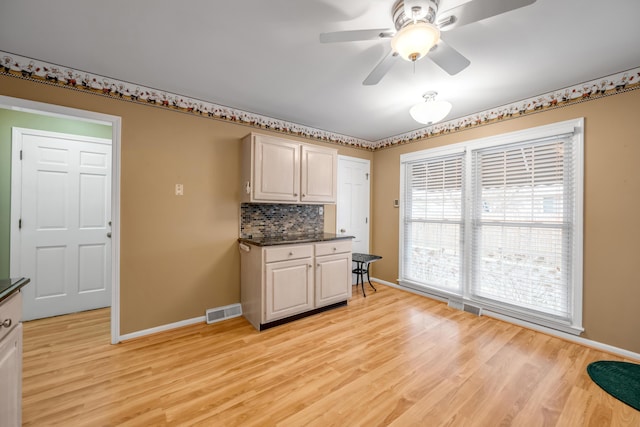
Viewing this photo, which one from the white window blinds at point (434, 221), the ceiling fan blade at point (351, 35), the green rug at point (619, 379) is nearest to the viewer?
the ceiling fan blade at point (351, 35)

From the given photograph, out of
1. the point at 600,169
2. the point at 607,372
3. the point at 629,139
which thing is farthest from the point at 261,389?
the point at 629,139

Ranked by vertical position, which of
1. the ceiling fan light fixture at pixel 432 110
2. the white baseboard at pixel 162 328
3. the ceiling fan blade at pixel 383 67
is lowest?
the white baseboard at pixel 162 328

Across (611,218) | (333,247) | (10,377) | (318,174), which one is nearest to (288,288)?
(333,247)

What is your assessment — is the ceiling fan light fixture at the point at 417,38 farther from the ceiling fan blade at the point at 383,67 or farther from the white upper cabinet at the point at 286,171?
the white upper cabinet at the point at 286,171

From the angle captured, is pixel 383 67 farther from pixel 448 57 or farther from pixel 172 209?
pixel 172 209

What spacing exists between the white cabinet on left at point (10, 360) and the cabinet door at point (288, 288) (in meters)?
1.64

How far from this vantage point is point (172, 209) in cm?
265

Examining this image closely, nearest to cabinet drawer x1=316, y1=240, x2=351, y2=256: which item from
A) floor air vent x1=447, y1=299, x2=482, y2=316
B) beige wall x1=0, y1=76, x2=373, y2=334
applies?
beige wall x1=0, y1=76, x2=373, y2=334

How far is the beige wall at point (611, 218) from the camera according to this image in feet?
7.10

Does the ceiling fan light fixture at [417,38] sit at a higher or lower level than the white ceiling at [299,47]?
lower

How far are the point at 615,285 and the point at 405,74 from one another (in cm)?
254

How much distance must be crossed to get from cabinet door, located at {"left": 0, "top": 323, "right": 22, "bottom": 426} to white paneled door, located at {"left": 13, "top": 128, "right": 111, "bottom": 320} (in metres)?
2.24

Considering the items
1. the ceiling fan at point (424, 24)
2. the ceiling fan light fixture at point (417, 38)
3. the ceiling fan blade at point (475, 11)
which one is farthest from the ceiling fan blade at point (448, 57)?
the ceiling fan light fixture at point (417, 38)

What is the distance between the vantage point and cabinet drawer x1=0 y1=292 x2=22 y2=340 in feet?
3.58
